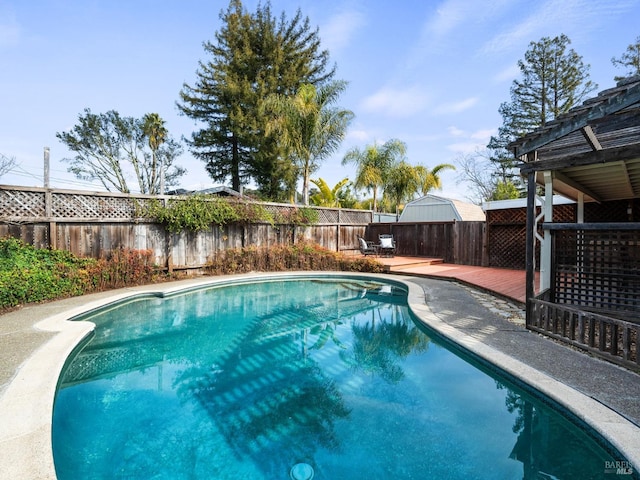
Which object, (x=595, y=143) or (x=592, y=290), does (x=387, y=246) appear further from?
(x=595, y=143)

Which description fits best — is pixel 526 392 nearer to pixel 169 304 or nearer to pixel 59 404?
pixel 59 404

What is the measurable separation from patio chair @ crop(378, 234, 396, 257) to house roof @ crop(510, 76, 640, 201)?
7.09 metres

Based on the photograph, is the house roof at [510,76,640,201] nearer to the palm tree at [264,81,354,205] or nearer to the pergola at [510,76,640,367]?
the pergola at [510,76,640,367]

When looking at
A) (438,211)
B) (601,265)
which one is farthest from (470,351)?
(438,211)

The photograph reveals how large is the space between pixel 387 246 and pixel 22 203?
11005 mm

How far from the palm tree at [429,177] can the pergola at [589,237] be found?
1387 cm

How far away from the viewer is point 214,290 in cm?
820

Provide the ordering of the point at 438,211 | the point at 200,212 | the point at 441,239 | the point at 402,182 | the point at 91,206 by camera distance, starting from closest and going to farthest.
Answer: the point at 91,206 < the point at 200,212 < the point at 441,239 < the point at 438,211 < the point at 402,182

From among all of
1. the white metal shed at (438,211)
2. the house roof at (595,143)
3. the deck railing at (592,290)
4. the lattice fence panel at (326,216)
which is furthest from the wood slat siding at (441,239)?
the deck railing at (592,290)

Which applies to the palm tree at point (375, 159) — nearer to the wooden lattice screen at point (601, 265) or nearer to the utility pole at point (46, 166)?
the wooden lattice screen at point (601, 265)

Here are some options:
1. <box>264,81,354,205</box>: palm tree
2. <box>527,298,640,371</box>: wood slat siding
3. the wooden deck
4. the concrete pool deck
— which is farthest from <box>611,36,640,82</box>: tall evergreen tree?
<box>527,298,640,371</box>: wood slat siding

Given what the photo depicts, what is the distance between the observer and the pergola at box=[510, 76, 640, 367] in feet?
10.8

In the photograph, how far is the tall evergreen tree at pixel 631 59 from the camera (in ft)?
55.3

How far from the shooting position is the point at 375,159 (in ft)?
59.6
